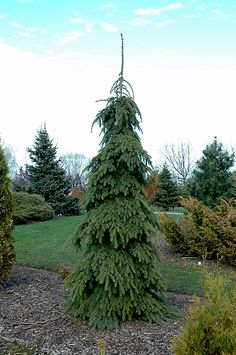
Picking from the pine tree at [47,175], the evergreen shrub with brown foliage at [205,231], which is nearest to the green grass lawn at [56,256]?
Result: the evergreen shrub with brown foliage at [205,231]

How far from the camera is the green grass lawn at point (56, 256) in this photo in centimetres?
638

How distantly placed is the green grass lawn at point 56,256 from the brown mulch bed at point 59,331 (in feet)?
2.57

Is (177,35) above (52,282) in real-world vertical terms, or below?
above

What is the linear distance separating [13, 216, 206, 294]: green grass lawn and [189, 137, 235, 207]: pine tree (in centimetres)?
255

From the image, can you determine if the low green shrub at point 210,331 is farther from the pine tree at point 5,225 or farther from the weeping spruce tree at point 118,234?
the pine tree at point 5,225

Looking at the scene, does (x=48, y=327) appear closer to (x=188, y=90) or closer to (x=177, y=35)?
(x=177, y=35)

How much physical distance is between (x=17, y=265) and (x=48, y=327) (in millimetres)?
3899

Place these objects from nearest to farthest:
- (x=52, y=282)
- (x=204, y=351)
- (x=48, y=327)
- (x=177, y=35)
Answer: (x=204, y=351) → (x=48, y=327) → (x=52, y=282) → (x=177, y=35)

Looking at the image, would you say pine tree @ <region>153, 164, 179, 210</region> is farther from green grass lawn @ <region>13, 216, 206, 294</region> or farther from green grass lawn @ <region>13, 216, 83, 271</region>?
green grass lawn @ <region>13, 216, 206, 294</region>

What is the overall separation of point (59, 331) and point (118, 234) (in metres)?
1.22

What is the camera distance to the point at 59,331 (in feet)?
13.0

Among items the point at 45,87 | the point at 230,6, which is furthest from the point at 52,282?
the point at 45,87

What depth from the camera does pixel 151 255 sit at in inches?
169

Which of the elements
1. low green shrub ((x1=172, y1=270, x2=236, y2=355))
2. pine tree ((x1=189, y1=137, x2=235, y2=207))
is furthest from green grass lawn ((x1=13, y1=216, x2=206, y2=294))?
pine tree ((x1=189, y1=137, x2=235, y2=207))
